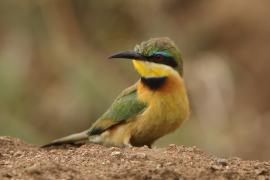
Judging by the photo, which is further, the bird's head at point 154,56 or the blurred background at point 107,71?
the blurred background at point 107,71

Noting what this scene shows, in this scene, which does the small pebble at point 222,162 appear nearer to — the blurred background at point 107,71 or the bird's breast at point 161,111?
the bird's breast at point 161,111

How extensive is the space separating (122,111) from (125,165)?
1416 millimetres

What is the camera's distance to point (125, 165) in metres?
4.43

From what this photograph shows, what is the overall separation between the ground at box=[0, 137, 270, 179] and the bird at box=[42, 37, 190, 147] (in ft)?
2.33

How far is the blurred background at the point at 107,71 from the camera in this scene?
9156 millimetres

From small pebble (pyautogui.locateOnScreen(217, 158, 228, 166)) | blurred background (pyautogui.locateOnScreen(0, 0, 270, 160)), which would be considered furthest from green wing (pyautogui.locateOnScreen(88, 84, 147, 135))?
blurred background (pyautogui.locateOnScreen(0, 0, 270, 160))

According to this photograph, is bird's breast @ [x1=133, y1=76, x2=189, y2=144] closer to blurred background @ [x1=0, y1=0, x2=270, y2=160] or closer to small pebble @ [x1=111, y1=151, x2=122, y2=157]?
small pebble @ [x1=111, y1=151, x2=122, y2=157]

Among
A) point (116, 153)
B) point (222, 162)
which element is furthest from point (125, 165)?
point (222, 162)

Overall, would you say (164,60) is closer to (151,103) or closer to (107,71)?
(151,103)

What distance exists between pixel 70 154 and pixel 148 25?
6009 mm

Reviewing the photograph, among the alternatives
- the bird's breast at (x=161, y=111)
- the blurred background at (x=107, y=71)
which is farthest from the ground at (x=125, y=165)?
the blurred background at (x=107, y=71)

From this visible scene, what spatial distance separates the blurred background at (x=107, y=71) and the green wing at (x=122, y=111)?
252 centimetres

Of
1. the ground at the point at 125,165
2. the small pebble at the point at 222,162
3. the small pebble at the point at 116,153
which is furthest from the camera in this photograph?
the small pebble at the point at 116,153

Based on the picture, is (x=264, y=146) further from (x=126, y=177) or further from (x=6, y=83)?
(x=126, y=177)
